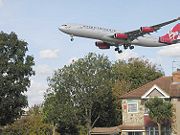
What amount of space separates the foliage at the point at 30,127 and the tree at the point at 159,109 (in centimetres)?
3859

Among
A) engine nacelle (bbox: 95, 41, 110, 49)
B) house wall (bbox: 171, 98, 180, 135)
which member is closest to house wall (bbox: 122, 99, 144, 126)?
house wall (bbox: 171, 98, 180, 135)

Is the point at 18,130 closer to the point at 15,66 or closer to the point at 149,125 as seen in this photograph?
the point at 15,66

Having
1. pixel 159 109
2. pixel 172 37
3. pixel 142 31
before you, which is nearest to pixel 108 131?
pixel 159 109

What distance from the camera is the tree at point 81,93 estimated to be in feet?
258

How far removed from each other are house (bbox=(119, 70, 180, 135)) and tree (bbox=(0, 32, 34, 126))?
53.9ft

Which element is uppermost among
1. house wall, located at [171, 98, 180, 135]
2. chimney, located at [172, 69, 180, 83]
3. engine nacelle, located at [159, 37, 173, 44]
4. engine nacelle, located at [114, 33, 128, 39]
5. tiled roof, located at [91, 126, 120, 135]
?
engine nacelle, located at [159, 37, 173, 44]

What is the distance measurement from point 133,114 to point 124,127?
78.6 inches

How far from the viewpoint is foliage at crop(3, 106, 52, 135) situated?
8969cm

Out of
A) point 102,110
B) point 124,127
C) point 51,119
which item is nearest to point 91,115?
point 102,110

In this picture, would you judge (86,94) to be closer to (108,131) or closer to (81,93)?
(81,93)

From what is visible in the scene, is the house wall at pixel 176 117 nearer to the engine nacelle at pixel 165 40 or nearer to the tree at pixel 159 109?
the tree at pixel 159 109

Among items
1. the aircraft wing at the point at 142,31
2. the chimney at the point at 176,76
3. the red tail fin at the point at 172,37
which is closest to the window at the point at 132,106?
the chimney at the point at 176,76

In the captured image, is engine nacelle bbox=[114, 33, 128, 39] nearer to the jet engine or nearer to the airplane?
the airplane

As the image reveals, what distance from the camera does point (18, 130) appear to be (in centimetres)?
9519
